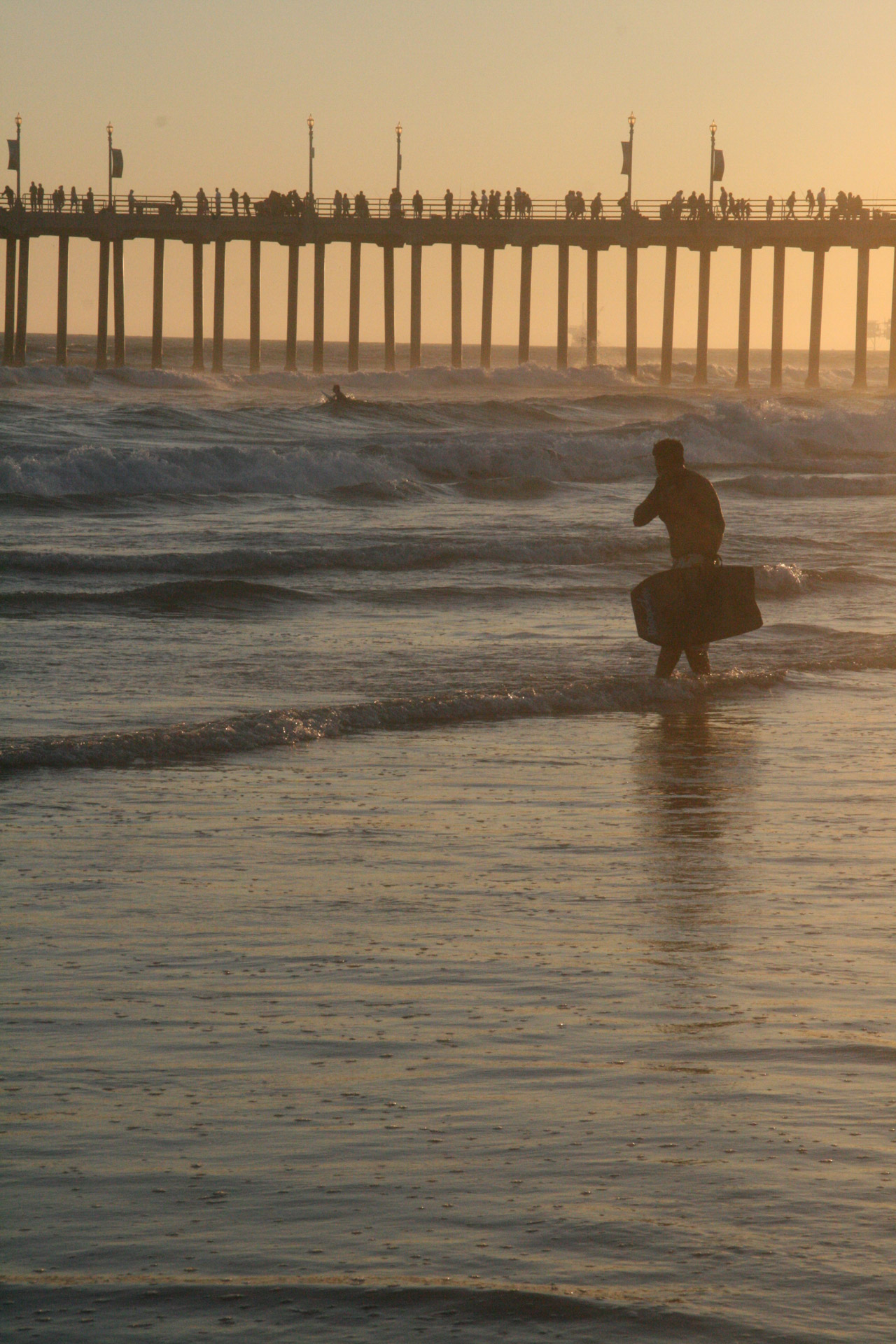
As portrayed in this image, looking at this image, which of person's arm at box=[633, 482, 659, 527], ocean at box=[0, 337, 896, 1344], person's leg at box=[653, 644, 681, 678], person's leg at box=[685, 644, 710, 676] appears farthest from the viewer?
person's leg at box=[685, 644, 710, 676]

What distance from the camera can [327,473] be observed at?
1019 inches

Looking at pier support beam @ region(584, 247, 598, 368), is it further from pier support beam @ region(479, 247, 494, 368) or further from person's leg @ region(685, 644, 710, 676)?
person's leg @ region(685, 644, 710, 676)

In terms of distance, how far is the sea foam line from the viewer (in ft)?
22.7

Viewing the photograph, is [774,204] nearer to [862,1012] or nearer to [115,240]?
[115,240]

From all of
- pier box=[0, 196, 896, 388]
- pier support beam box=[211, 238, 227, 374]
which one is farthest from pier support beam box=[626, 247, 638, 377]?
pier support beam box=[211, 238, 227, 374]

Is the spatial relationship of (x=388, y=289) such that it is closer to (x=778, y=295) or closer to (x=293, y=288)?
(x=293, y=288)

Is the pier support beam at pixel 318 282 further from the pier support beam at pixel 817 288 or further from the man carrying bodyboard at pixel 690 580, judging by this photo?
the man carrying bodyboard at pixel 690 580

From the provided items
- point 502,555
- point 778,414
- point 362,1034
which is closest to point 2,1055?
point 362,1034

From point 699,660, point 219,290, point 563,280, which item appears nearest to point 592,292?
point 563,280

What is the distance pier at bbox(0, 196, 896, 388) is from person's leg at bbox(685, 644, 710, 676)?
32549mm

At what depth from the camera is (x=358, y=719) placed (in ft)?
26.0

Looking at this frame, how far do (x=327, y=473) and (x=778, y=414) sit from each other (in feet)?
40.0

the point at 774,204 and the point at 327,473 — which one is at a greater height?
the point at 774,204

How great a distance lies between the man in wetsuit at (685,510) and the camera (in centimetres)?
871
